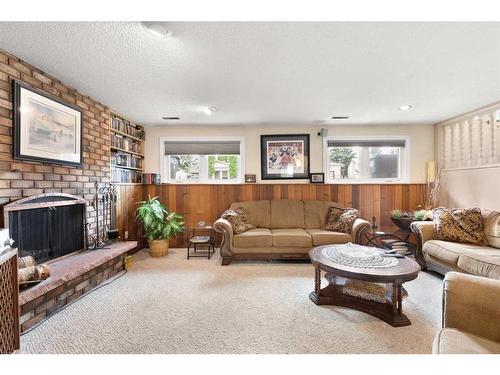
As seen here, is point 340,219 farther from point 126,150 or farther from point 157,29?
point 126,150

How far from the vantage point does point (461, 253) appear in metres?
2.46

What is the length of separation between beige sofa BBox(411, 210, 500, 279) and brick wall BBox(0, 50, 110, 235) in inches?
165

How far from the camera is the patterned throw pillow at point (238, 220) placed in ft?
11.6

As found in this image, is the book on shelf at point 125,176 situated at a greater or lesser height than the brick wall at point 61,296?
greater

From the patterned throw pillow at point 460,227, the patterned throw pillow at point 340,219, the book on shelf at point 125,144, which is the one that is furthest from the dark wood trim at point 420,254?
the book on shelf at point 125,144

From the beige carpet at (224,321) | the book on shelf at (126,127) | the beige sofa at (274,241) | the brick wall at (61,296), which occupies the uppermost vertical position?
the book on shelf at (126,127)

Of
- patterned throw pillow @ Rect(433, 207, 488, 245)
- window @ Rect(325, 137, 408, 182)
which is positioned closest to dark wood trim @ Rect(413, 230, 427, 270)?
patterned throw pillow @ Rect(433, 207, 488, 245)

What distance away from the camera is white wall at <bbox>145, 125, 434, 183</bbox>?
14.2ft

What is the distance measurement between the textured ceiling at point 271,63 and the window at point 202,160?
3.43ft

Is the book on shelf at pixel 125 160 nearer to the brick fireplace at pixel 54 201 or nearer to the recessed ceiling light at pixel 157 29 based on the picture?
the brick fireplace at pixel 54 201

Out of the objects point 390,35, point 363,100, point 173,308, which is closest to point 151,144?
point 173,308
